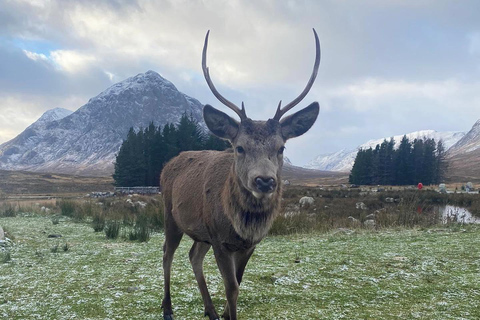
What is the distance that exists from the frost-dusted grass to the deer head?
1.84m

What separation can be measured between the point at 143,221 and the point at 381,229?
8.54 meters

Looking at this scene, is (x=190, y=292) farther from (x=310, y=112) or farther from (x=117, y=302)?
(x=310, y=112)

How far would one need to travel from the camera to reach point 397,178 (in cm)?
6294

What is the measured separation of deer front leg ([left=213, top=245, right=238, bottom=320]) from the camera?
380cm

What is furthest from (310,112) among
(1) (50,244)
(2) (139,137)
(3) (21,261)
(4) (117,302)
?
(2) (139,137)

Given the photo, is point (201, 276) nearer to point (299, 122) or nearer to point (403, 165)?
A: point (299, 122)

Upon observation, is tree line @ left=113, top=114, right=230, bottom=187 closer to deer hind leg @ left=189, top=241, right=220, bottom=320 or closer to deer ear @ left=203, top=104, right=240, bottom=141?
deer hind leg @ left=189, top=241, right=220, bottom=320

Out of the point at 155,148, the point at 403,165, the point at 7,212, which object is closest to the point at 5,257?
the point at 7,212

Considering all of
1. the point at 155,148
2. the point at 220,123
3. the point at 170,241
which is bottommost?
the point at 170,241

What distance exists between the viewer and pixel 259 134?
3.97 meters

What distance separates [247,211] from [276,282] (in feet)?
7.15

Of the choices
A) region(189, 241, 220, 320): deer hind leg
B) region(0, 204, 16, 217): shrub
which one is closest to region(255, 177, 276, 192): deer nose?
region(189, 241, 220, 320): deer hind leg

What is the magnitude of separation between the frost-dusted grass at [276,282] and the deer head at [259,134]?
184cm

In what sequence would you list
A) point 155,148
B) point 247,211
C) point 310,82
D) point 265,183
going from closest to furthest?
point 265,183 → point 247,211 → point 310,82 → point 155,148
